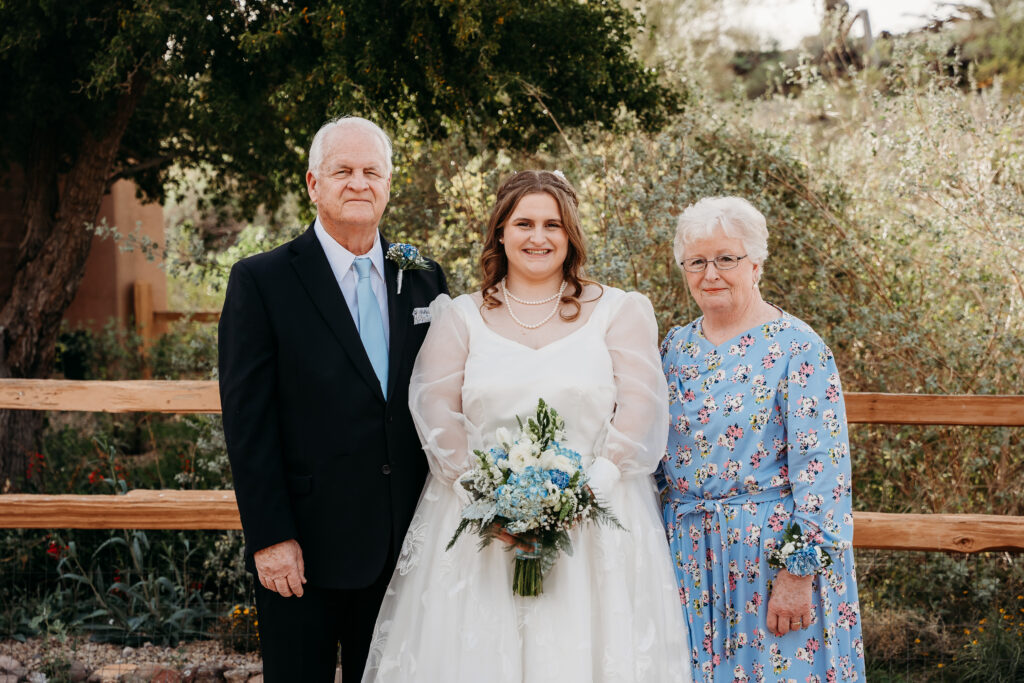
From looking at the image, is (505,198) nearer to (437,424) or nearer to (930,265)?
(437,424)

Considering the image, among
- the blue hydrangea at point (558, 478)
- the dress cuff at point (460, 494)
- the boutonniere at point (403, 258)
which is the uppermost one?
the boutonniere at point (403, 258)

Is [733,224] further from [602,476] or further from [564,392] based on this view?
[602,476]

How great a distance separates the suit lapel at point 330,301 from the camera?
275 cm

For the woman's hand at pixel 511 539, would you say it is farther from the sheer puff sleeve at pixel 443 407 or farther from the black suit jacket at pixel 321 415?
the black suit jacket at pixel 321 415

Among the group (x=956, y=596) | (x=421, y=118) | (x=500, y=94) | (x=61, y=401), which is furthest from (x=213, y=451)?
(x=956, y=596)

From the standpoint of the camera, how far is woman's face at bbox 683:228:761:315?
277cm

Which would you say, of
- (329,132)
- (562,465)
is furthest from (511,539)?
(329,132)

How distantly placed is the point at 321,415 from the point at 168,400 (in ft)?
5.26

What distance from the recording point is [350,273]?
114 inches

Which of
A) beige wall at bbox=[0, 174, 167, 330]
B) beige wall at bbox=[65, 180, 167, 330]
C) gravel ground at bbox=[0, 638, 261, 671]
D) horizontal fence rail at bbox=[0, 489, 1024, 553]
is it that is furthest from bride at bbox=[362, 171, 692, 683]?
beige wall at bbox=[65, 180, 167, 330]

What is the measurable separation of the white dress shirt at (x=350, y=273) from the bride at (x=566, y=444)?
0.65 feet

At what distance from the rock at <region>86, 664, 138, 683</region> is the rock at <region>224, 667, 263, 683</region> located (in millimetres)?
478

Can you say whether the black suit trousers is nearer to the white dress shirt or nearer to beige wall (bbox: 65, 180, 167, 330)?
the white dress shirt

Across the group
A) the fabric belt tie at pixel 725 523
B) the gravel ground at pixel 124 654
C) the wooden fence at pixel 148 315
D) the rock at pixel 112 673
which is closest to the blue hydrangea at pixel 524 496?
the fabric belt tie at pixel 725 523
